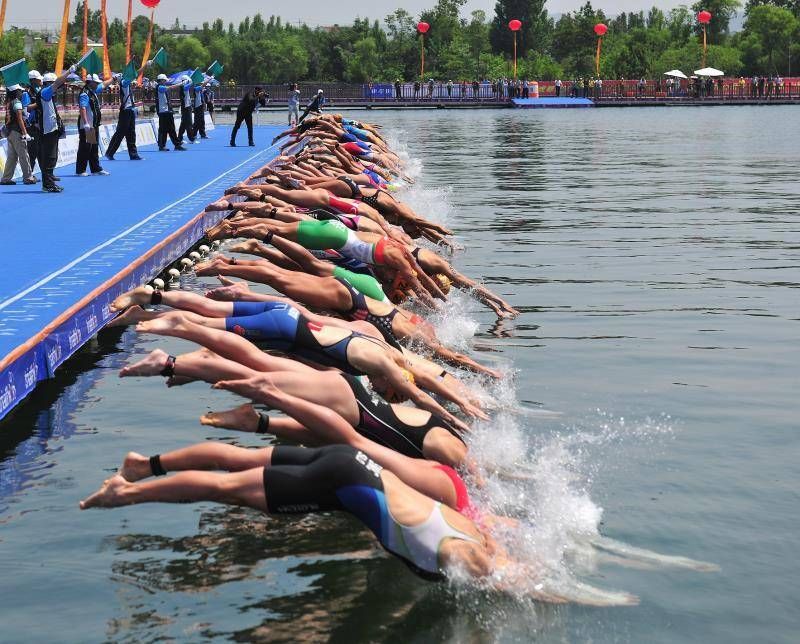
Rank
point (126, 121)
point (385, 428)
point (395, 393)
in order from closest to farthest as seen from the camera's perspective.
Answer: point (385, 428) < point (395, 393) < point (126, 121)

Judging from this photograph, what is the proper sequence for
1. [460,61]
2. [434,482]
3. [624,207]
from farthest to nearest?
[460,61] < [624,207] < [434,482]

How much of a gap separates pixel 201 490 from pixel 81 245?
9.55 m

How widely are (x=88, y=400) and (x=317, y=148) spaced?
891cm

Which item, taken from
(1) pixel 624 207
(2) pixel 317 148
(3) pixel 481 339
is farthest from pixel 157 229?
(1) pixel 624 207

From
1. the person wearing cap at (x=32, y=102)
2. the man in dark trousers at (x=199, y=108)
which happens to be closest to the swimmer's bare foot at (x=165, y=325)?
the person wearing cap at (x=32, y=102)

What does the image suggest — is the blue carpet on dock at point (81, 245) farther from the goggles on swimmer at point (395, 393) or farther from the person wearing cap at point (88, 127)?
the goggles on swimmer at point (395, 393)

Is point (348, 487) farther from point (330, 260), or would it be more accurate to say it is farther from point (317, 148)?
point (317, 148)

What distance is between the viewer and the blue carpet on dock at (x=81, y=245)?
33.0ft

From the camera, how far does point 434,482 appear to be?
21.1 feet

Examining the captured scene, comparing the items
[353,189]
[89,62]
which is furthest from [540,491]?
[89,62]

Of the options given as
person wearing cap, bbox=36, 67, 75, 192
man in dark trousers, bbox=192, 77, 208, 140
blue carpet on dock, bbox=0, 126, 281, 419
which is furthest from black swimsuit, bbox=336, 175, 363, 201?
man in dark trousers, bbox=192, 77, 208, 140

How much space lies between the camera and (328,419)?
263 inches

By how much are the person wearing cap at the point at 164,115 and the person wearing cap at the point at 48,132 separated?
9714mm

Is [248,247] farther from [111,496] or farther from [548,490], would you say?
[111,496]
